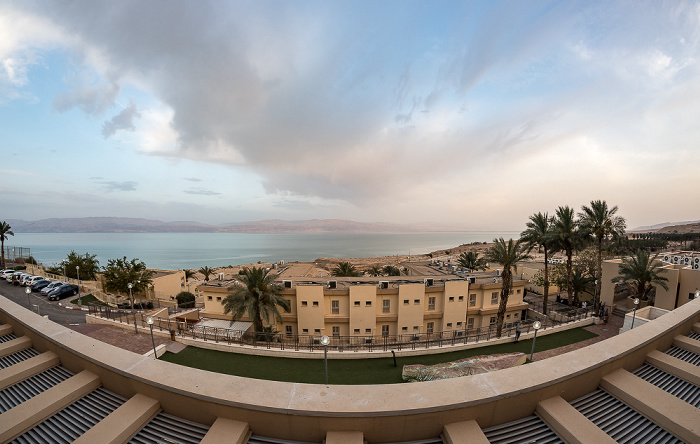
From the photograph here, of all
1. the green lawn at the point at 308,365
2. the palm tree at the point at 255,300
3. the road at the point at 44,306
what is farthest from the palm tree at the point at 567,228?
the road at the point at 44,306

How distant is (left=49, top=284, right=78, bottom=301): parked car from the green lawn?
71.2 ft

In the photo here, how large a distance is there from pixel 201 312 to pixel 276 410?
86.7 feet

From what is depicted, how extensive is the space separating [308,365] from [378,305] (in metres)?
9.38

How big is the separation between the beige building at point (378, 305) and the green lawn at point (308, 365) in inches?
238

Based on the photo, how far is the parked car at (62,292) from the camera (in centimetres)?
2728

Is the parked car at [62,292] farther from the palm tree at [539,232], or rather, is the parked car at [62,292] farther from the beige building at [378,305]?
the palm tree at [539,232]

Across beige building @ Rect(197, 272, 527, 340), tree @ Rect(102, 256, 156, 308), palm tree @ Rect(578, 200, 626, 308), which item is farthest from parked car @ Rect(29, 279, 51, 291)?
palm tree @ Rect(578, 200, 626, 308)

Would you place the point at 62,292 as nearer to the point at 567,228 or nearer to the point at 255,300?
the point at 255,300

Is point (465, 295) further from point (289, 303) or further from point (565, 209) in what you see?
point (289, 303)

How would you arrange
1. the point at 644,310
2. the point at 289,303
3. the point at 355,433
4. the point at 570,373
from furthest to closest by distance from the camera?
the point at 289,303
the point at 644,310
the point at 570,373
the point at 355,433

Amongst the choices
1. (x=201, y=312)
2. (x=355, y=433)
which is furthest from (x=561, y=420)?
(x=201, y=312)

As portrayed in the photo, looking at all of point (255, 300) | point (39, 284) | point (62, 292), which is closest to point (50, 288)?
point (39, 284)

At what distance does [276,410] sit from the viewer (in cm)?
323

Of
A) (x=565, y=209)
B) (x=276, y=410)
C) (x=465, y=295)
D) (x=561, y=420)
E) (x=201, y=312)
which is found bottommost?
(x=201, y=312)
